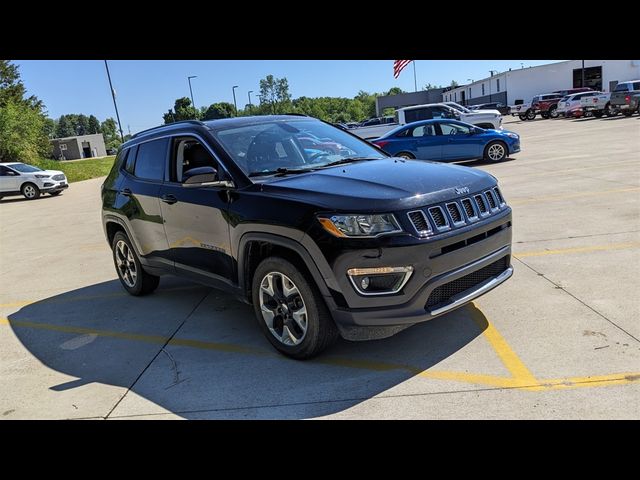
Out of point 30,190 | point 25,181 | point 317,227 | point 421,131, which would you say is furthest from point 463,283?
point 30,190

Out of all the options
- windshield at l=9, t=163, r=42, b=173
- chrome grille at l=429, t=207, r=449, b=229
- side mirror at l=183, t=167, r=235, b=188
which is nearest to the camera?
chrome grille at l=429, t=207, r=449, b=229

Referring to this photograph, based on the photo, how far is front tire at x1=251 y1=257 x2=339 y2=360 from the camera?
141 inches

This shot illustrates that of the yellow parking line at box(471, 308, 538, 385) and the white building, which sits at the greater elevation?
the white building

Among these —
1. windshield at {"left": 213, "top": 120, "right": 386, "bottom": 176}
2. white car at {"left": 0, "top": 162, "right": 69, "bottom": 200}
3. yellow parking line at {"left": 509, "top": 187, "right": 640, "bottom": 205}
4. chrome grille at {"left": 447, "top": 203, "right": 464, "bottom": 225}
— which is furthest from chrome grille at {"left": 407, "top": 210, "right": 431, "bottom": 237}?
white car at {"left": 0, "top": 162, "right": 69, "bottom": 200}

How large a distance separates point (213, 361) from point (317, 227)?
152 centimetres

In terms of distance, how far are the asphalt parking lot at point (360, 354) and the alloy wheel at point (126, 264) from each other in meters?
0.23

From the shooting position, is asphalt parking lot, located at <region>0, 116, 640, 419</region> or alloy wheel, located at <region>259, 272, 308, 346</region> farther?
alloy wheel, located at <region>259, 272, 308, 346</region>

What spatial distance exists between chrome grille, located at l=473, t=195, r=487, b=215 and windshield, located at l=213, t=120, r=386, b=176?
4.21 ft

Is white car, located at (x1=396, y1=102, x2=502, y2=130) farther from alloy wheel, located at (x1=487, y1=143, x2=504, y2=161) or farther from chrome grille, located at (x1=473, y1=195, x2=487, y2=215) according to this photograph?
chrome grille, located at (x1=473, y1=195, x2=487, y2=215)

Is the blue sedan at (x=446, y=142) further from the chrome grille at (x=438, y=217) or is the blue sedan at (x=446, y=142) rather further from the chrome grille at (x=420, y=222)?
the chrome grille at (x=420, y=222)

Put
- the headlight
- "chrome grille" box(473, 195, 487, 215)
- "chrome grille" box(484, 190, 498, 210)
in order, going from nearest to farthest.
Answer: the headlight → "chrome grille" box(473, 195, 487, 215) → "chrome grille" box(484, 190, 498, 210)

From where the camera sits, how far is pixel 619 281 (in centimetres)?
479

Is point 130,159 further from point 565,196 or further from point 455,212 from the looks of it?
point 565,196
